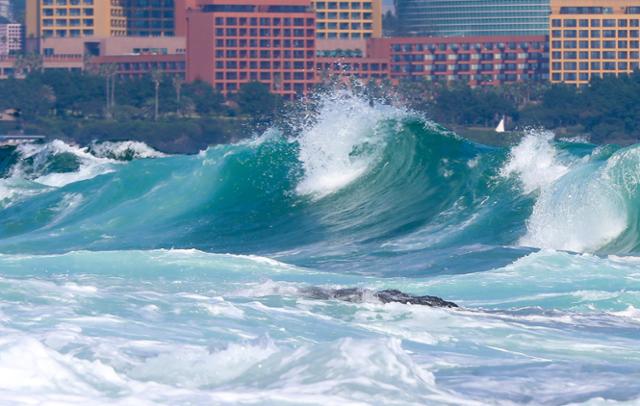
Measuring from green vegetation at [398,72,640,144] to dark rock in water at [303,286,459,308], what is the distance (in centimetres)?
8342

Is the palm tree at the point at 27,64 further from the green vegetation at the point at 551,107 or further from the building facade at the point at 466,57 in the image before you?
the green vegetation at the point at 551,107

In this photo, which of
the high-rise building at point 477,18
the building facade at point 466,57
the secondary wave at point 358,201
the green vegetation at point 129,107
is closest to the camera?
the secondary wave at point 358,201

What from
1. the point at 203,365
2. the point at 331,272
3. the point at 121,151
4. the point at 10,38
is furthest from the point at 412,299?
the point at 10,38

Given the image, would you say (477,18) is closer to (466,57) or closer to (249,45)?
(466,57)

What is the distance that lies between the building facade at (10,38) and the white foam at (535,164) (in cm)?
14891

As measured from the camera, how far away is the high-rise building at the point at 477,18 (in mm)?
172625

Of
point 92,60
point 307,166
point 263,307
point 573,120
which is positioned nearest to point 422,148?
point 307,166

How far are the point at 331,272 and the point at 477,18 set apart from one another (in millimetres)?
153607

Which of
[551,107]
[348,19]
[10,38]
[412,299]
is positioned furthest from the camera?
[10,38]

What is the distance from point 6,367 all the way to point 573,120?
97065 mm

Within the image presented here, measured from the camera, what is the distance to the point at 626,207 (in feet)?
90.2

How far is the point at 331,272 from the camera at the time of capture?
24.5 m

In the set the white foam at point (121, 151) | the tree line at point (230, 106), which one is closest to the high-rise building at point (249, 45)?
the tree line at point (230, 106)

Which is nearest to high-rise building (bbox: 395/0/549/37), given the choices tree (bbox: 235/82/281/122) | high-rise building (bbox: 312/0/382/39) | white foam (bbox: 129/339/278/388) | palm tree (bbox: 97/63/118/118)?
high-rise building (bbox: 312/0/382/39)
